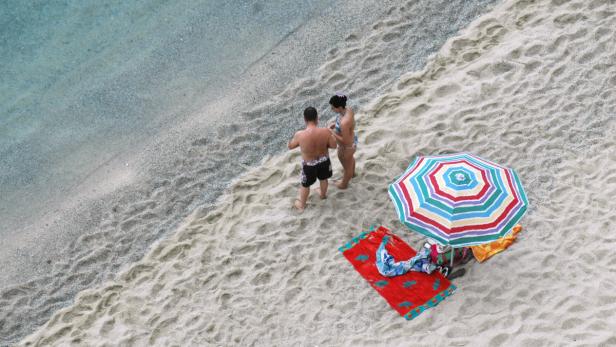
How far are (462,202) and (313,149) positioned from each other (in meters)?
1.81

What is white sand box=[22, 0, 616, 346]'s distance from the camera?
6.88m

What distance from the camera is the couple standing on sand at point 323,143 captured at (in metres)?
7.42

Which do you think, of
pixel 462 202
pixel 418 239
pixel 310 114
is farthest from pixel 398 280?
pixel 310 114

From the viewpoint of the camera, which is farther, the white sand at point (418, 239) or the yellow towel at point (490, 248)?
the yellow towel at point (490, 248)

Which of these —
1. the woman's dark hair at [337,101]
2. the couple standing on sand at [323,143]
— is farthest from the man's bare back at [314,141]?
the woman's dark hair at [337,101]

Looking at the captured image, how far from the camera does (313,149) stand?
7504 mm

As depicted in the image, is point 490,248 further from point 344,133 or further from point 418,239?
point 344,133

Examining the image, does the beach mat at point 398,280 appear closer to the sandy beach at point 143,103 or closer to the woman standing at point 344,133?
the woman standing at point 344,133

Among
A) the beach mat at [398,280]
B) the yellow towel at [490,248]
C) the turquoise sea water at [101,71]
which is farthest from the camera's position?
the turquoise sea water at [101,71]

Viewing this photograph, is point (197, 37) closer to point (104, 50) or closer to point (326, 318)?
point (104, 50)

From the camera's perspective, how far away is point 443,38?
10.2m

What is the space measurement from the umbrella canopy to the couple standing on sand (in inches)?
39.5

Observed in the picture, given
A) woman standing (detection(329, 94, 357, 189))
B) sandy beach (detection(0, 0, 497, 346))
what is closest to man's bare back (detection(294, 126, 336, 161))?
woman standing (detection(329, 94, 357, 189))

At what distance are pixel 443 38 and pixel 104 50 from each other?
5.46 metres
